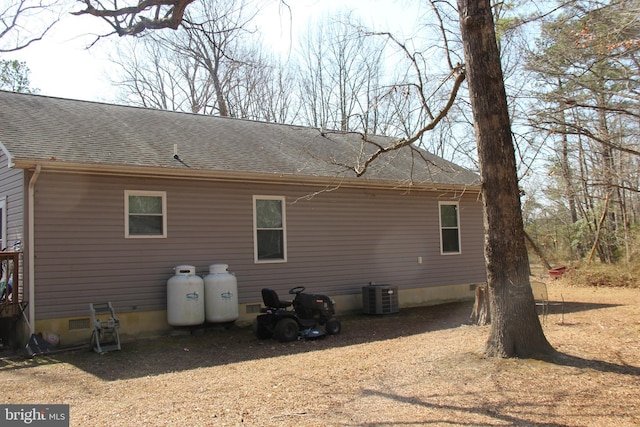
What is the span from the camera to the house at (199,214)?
355 inches

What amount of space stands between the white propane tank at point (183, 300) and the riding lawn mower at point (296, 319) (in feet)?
3.70

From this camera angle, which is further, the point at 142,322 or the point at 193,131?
the point at 193,131

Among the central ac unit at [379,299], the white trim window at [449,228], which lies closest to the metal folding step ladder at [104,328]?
the central ac unit at [379,299]

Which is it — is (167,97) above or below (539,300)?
above

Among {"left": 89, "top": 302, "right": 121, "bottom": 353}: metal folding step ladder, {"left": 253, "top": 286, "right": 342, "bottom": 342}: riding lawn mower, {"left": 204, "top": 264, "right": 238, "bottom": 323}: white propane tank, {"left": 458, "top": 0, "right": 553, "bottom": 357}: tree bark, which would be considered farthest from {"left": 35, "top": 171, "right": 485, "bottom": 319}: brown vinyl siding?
{"left": 458, "top": 0, "right": 553, "bottom": 357}: tree bark

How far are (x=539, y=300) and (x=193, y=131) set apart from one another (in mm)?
9170

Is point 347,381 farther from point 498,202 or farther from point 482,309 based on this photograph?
point 482,309

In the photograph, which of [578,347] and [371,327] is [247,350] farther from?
[578,347]

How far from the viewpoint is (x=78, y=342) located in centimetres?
900

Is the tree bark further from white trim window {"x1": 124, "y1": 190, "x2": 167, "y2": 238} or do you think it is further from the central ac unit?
white trim window {"x1": 124, "y1": 190, "x2": 167, "y2": 238}

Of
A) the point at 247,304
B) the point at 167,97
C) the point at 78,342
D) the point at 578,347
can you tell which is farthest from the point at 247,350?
the point at 167,97

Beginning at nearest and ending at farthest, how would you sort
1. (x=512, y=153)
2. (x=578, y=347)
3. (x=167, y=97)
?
(x=512, y=153) → (x=578, y=347) → (x=167, y=97)

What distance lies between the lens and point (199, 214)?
34.2 feet

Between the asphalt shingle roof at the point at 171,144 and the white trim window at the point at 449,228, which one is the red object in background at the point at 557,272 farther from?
the white trim window at the point at 449,228
